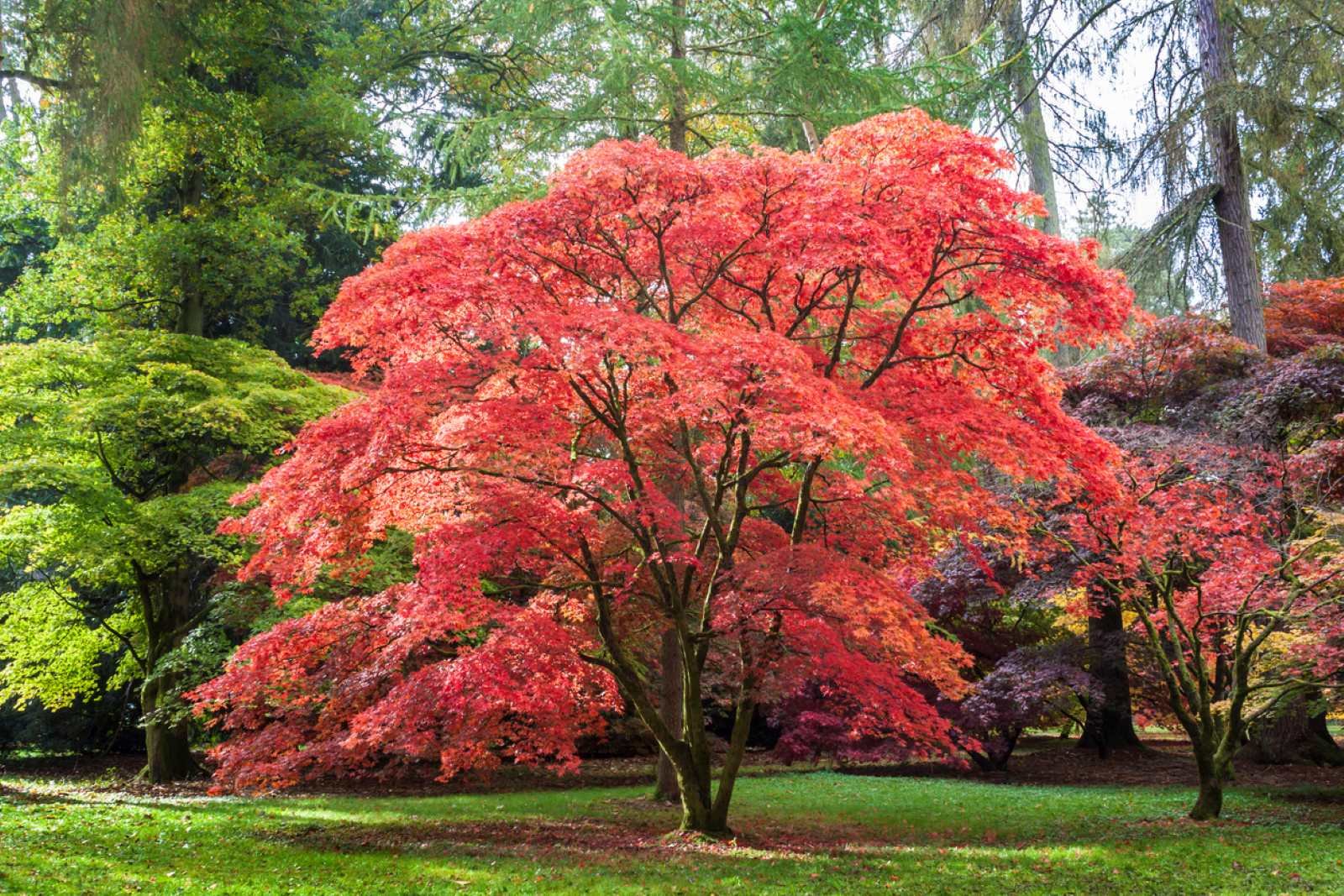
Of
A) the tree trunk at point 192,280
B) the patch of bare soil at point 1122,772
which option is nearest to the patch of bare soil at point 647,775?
the patch of bare soil at point 1122,772

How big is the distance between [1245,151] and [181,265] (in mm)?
18051

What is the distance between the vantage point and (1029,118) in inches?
686

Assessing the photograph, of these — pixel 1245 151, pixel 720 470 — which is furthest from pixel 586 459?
pixel 1245 151

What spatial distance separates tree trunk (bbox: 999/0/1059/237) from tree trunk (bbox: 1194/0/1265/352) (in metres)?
2.55

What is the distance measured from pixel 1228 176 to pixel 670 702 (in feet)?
39.8

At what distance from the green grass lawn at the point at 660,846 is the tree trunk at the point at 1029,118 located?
33.6 feet

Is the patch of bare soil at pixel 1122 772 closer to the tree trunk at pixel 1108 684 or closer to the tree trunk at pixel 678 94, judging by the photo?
the tree trunk at pixel 1108 684

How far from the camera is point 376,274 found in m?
7.53

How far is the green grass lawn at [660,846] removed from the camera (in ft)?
21.9

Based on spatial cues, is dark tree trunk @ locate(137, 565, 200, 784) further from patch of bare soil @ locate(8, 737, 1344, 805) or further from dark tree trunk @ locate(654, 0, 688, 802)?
dark tree trunk @ locate(654, 0, 688, 802)

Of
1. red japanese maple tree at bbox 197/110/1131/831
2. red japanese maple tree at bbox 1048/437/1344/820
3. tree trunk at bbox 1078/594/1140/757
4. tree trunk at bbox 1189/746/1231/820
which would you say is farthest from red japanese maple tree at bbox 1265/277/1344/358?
red japanese maple tree at bbox 197/110/1131/831

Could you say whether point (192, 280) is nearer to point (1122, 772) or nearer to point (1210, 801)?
point (1210, 801)

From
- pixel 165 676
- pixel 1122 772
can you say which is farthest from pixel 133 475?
pixel 1122 772

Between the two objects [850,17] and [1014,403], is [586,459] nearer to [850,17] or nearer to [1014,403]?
[1014,403]
